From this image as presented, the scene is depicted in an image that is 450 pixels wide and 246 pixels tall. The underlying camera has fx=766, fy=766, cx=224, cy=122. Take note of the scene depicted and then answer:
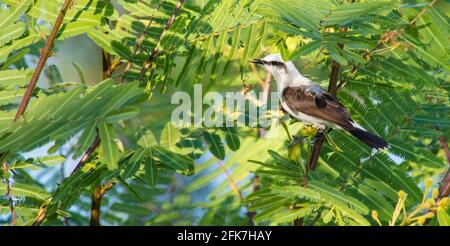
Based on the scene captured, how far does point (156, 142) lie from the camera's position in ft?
12.6

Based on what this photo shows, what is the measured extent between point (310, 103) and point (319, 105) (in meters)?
0.21

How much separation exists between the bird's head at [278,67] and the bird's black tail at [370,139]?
0.52 meters

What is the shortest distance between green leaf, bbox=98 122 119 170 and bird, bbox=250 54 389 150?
1.33 m

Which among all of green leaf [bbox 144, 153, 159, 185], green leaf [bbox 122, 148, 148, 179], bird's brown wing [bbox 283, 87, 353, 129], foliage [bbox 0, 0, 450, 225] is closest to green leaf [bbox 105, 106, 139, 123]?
foliage [bbox 0, 0, 450, 225]

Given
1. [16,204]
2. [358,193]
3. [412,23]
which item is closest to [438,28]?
[412,23]

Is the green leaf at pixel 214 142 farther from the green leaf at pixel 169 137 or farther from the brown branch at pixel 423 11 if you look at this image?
the brown branch at pixel 423 11

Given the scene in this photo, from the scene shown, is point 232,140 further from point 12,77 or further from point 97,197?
point 12,77

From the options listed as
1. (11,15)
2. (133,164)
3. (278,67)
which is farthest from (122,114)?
(278,67)

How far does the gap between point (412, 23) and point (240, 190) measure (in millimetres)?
1902

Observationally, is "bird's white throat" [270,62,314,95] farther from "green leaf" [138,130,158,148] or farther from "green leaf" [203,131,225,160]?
"green leaf" [138,130,158,148]

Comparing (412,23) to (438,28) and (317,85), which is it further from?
(317,85)

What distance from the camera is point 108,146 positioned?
2.61 m

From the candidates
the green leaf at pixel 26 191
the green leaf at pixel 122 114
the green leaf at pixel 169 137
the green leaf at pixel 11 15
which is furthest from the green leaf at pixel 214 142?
the green leaf at pixel 122 114

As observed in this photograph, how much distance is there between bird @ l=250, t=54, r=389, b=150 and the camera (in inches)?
144
